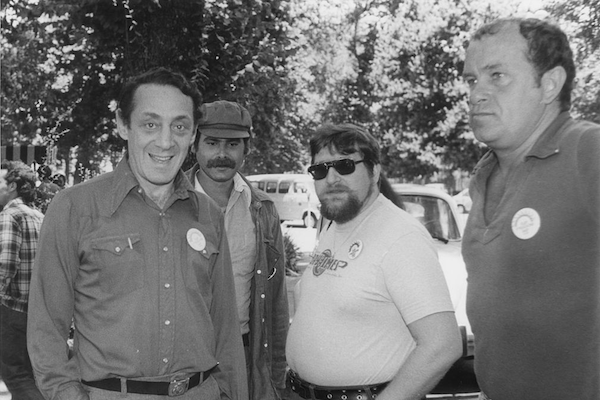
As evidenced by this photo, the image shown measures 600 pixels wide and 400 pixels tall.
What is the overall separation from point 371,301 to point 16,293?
403 cm

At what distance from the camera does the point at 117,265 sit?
2592 millimetres

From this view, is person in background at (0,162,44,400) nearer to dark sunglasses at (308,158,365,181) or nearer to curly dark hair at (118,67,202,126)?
curly dark hair at (118,67,202,126)

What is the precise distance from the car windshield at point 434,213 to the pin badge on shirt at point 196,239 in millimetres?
A: 5290

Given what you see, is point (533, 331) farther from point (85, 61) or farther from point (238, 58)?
point (85, 61)

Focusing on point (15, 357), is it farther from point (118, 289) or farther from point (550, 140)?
point (550, 140)

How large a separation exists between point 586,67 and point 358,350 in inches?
166

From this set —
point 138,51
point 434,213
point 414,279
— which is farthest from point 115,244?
point 434,213

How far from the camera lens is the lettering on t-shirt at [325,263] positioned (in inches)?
116

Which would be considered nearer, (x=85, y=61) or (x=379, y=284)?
(x=379, y=284)

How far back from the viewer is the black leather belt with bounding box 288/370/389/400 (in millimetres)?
2766

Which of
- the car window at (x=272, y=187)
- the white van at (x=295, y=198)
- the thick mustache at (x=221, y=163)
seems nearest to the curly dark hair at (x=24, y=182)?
the thick mustache at (x=221, y=163)

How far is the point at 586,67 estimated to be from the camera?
19.3ft

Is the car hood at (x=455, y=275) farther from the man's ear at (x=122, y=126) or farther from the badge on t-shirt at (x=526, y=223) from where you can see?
the badge on t-shirt at (x=526, y=223)

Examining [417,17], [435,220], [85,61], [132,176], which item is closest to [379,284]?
[132,176]
